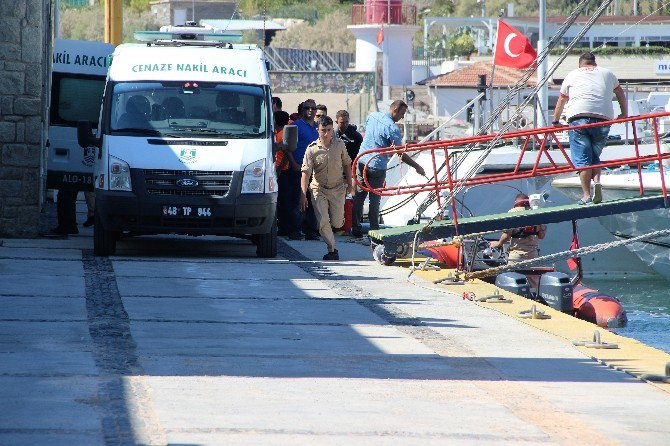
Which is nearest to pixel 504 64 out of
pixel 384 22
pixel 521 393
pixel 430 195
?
pixel 430 195

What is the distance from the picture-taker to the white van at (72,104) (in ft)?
59.8

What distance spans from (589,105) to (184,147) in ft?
15.9

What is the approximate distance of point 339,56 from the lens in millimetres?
75438

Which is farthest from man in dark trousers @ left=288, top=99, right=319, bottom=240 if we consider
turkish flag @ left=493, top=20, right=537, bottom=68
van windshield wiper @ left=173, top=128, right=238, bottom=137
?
turkish flag @ left=493, top=20, right=537, bottom=68

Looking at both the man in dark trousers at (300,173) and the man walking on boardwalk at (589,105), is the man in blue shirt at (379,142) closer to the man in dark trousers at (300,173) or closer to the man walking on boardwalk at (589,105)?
the man in dark trousers at (300,173)

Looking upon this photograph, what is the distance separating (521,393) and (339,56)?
67760 mm

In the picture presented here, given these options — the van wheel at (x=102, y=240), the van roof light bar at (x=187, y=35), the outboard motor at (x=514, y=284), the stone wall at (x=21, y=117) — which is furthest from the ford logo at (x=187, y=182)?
the outboard motor at (x=514, y=284)

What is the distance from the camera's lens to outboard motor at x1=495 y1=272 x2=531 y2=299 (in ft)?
49.6

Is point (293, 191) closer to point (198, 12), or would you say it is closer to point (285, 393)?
point (285, 393)

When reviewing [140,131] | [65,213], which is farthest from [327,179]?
[65,213]

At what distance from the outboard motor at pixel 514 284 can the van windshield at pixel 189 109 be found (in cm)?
347

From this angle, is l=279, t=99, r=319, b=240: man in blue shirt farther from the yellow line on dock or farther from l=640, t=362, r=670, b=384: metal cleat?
l=640, t=362, r=670, b=384: metal cleat

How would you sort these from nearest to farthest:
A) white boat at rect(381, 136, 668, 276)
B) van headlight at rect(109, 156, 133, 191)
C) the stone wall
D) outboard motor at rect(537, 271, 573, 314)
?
outboard motor at rect(537, 271, 573, 314) → van headlight at rect(109, 156, 133, 191) → the stone wall → white boat at rect(381, 136, 668, 276)

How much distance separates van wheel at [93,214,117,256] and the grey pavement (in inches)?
49.5
